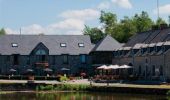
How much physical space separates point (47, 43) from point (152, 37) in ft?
80.9

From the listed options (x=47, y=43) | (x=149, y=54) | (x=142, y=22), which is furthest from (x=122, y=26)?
(x=149, y=54)

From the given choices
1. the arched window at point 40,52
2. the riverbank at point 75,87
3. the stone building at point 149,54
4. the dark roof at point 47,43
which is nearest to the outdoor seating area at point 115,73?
the stone building at point 149,54

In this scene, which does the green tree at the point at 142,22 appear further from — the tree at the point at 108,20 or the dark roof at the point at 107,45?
the dark roof at the point at 107,45

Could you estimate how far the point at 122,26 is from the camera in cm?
12975

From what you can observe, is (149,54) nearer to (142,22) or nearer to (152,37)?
(152,37)

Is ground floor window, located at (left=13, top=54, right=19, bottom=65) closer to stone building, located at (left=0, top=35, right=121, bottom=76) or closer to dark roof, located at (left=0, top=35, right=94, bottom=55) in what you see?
stone building, located at (left=0, top=35, right=121, bottom=76)

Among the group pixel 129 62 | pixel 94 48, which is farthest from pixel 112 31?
pixel 129 62

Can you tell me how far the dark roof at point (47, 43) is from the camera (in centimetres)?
9931

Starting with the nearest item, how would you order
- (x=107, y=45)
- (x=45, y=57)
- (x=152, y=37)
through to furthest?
(x=152, y=37) → (x=107, y=45) → (x=45, y=57)

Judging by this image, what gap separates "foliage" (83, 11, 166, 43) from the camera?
128 metres

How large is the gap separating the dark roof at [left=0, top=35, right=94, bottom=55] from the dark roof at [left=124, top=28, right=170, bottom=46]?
12.5 m

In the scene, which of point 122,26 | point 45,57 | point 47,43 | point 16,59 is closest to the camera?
point 45,57

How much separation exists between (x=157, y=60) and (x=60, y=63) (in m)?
28.3

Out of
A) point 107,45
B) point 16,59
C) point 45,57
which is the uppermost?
point 107,45
